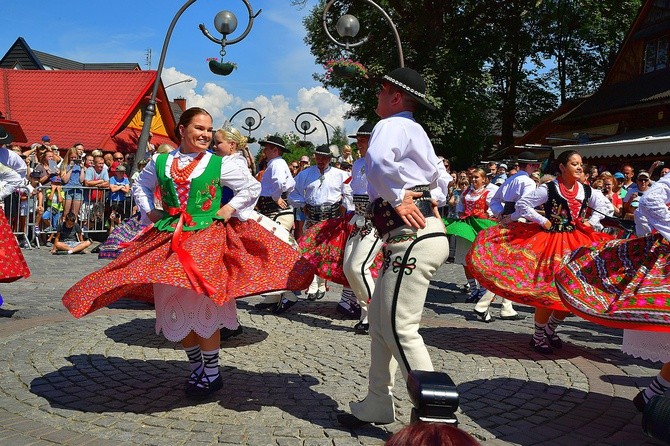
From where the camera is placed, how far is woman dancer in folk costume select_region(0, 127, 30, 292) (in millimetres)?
6383

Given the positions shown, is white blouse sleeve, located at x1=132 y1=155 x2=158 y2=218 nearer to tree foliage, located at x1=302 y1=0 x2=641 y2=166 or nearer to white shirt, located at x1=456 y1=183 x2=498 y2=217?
white shirt, located at x1=456 y1=183 x2=498 y2=217

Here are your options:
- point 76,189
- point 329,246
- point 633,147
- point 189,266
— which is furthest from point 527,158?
point 633,147

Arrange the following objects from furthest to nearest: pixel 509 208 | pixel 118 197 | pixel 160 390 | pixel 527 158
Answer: pixel 118 197 → pixel 527 158 → pixel 509 208 → pixel 160 390

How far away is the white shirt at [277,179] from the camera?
25.6 ft

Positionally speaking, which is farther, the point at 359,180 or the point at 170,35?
the point at 170,35

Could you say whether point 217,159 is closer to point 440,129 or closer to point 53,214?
point 53,214

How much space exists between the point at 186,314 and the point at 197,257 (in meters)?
0.42

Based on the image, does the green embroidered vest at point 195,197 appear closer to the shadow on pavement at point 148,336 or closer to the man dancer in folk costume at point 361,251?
the shadow on pavement at point 148,336

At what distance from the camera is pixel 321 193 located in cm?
817

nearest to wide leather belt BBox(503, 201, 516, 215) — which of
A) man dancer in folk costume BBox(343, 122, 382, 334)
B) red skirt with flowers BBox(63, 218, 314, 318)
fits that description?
man dancer in folk costume BBox(343, 122, 382, 334)

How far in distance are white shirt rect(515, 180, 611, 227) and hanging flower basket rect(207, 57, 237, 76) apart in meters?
7.90

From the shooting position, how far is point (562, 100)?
129ft

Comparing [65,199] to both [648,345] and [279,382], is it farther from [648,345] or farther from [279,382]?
[648,345]

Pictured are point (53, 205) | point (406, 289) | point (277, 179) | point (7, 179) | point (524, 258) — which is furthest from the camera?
point (53, 205)
